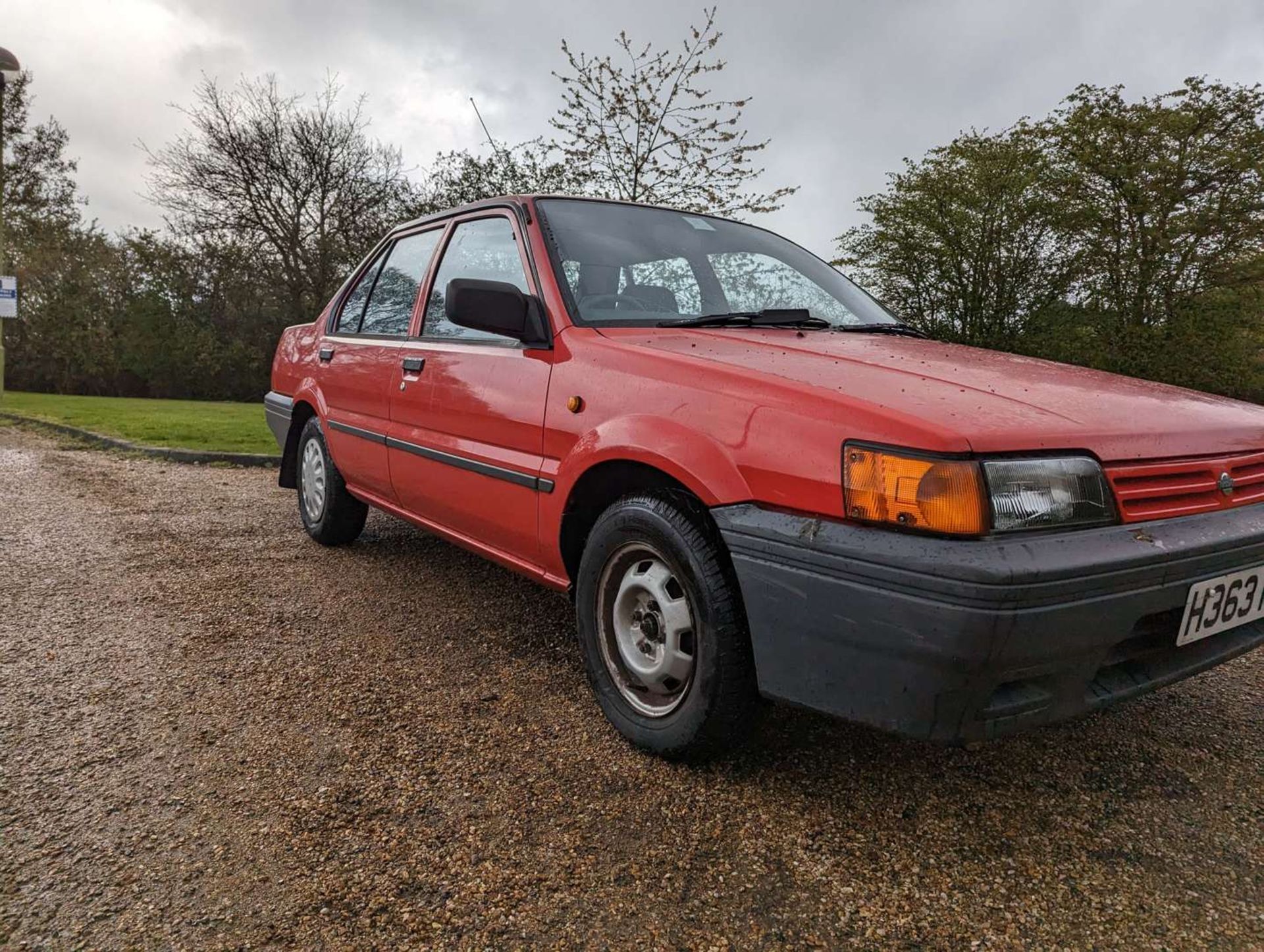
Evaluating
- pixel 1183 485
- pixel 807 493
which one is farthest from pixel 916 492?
pixel 1183 485

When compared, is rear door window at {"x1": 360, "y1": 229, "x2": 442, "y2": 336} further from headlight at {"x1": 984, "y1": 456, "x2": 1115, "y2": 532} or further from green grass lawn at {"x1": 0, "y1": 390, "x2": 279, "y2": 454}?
green grass lawn at {"x1": 0, "y1": 390, "x2": 279, "y2": 454}

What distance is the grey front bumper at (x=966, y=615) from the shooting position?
149 cm

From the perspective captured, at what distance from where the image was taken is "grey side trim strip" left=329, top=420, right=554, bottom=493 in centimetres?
248

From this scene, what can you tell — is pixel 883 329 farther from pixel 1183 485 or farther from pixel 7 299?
pixel 7 299

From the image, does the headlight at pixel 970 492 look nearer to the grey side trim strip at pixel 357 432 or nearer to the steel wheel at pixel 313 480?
the grey side trim strip at pixel 357 432

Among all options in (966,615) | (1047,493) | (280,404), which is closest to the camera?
(966,615)

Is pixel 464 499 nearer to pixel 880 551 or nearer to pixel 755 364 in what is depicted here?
pixel 755 364

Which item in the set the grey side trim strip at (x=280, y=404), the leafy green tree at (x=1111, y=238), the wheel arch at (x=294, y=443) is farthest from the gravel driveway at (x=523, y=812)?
the leafy green tree at (x=1111, y=238)

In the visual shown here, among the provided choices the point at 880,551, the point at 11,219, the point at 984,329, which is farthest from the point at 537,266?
the point at 11,219

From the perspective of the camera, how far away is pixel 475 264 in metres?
3.09

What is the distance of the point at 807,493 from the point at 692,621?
52 cm

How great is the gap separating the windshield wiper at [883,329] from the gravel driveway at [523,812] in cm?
134

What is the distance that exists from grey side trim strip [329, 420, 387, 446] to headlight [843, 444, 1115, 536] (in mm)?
2382

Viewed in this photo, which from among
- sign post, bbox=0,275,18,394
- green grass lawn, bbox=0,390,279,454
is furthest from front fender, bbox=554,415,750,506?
sign post, bbox=0,275,18,394
